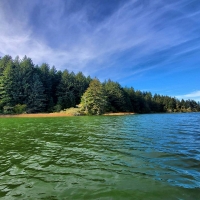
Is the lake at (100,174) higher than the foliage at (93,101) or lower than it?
lower

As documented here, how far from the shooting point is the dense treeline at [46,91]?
5509 cm

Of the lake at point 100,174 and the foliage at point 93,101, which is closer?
the lake at point 100,174

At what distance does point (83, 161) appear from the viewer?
6.23 m

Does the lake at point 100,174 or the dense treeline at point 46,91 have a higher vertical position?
the dense treeline at point 46,91

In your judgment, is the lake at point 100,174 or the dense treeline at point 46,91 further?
the dense treeline at point 46,91

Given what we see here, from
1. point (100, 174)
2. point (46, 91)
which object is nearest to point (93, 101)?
point (46, 91)

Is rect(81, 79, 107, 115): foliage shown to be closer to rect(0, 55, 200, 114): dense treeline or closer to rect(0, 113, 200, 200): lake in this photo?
rect(0, 55, 200, 114): dense treeline

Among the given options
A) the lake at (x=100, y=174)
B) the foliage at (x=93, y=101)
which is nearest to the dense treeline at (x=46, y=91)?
the foliage at (x=93, y=101)

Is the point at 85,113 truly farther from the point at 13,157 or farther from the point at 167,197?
the point at 167,197

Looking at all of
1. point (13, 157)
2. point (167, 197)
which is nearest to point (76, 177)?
point (167, 197)

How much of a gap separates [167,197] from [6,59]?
72880mm

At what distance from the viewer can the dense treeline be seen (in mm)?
55094

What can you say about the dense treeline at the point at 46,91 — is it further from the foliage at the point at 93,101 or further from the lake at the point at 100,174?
the lake at the point at 100,174

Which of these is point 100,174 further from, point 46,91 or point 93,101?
point 46,91
